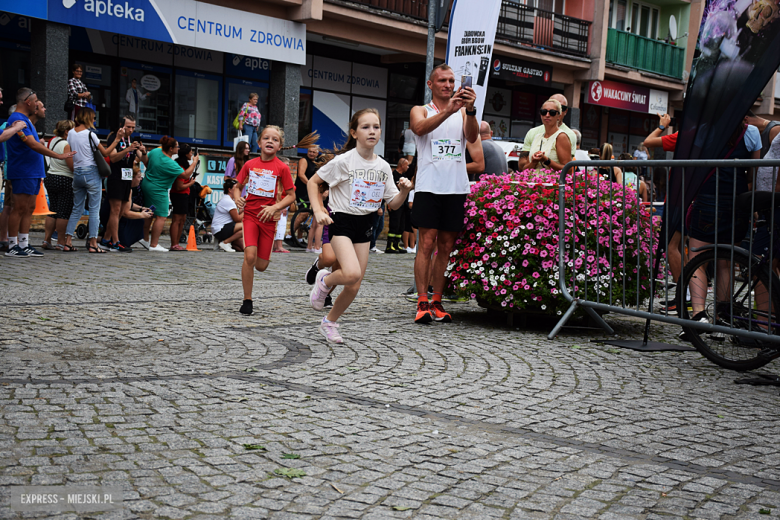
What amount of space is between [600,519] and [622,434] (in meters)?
1.13

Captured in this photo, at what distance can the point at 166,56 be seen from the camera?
20.9 metres

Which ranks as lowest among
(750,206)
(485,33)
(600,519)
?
(600,519)

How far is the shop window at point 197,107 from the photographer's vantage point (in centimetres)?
2142

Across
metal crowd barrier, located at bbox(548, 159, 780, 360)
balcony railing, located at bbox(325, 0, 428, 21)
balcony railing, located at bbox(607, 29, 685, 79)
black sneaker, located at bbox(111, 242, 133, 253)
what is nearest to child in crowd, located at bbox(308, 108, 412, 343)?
metal crowd barrier, located at bbox(548, 159, 780, 360)

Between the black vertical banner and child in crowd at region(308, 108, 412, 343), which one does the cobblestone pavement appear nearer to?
child in crowd at region(308, 108, 412, 343)

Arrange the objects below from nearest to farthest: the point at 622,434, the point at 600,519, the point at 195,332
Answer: the point at 600,519
the point at 622,434
the point at 195,332

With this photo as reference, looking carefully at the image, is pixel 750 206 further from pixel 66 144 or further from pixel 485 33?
pixel 66 144

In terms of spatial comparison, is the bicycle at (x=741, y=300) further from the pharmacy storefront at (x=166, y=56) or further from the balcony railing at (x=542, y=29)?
the balcony railing at (x=542, y=29)

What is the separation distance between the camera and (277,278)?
34.9 feet

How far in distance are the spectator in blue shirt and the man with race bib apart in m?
6.29

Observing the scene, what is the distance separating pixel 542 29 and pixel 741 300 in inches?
940

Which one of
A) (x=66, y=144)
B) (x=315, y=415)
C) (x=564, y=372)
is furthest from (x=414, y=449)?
(x=66, y=144)

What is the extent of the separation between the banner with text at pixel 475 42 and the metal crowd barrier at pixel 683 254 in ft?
6.36

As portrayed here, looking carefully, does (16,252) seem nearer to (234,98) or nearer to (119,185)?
(119,185)
